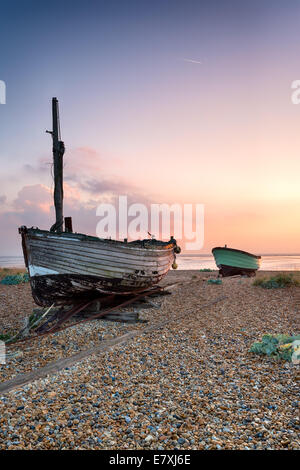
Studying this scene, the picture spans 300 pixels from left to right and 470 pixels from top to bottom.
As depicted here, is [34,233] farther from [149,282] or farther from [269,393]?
[269,393]

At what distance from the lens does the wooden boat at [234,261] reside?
25.2 meters

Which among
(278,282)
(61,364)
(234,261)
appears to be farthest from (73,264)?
(234,261)

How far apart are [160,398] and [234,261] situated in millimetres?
22247

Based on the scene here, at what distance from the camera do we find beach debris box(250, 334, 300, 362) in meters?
5.88

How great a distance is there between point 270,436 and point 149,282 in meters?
8.83

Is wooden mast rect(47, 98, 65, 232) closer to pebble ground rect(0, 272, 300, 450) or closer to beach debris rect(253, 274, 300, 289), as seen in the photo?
pebble ground rect(0, 272, 300, 450)

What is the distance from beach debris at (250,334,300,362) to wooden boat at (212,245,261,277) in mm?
18980

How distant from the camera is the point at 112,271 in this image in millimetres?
9883

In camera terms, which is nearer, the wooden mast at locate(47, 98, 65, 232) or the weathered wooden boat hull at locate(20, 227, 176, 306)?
the weathered wooden boat hull at locate(20, 227, 176, 306)

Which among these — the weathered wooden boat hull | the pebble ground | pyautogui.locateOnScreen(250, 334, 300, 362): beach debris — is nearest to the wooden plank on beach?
the pebble ground

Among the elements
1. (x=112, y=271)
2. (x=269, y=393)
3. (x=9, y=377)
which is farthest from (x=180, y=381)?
(x=112, y=271)

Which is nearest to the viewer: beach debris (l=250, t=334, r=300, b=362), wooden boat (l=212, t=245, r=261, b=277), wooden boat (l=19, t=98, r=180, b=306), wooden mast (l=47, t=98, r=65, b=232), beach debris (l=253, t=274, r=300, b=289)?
beach debris (l=250, t=334, r=300, b=362)

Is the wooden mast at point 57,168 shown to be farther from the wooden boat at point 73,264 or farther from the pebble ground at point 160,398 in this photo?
the pebble ground at point 160,398

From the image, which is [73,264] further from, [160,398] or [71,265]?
[160,398]
